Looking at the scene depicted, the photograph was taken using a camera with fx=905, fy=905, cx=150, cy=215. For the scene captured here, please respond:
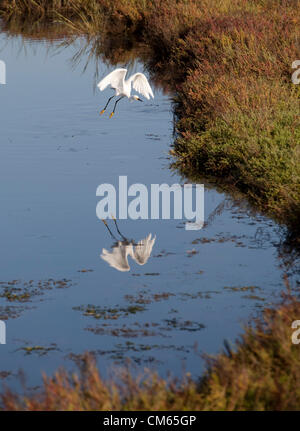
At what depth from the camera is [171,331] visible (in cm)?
696

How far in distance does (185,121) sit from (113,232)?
4.37 metres

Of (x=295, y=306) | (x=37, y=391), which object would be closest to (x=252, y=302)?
(x=295, y=306)

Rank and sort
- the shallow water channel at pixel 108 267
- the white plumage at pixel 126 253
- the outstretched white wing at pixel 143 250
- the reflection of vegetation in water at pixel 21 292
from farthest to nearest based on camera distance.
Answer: the outstretched white wing at pixel 143 250 → the white plumage at pixel 126 253 → the reflection of vegetation in water at pixel 21 292 → the shallow water channel at pixel 108 267

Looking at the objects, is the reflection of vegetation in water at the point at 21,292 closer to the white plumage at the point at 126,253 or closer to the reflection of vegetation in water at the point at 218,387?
the white plumage at the point at 126,253

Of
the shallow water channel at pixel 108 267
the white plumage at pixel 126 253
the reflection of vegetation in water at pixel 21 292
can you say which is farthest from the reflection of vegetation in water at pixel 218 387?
the white plumage at pixel 126 253

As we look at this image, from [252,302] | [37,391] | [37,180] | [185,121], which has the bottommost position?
[37,391]

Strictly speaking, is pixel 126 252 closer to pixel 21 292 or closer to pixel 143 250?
pixel 143 250

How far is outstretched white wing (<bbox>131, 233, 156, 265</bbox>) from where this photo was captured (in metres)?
8.70

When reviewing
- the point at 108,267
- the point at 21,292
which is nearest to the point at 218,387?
the point at 21,292

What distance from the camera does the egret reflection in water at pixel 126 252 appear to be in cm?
862

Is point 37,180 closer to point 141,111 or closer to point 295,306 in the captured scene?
point 141,111

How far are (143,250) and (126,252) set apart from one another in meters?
0.18

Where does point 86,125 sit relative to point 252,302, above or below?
above
